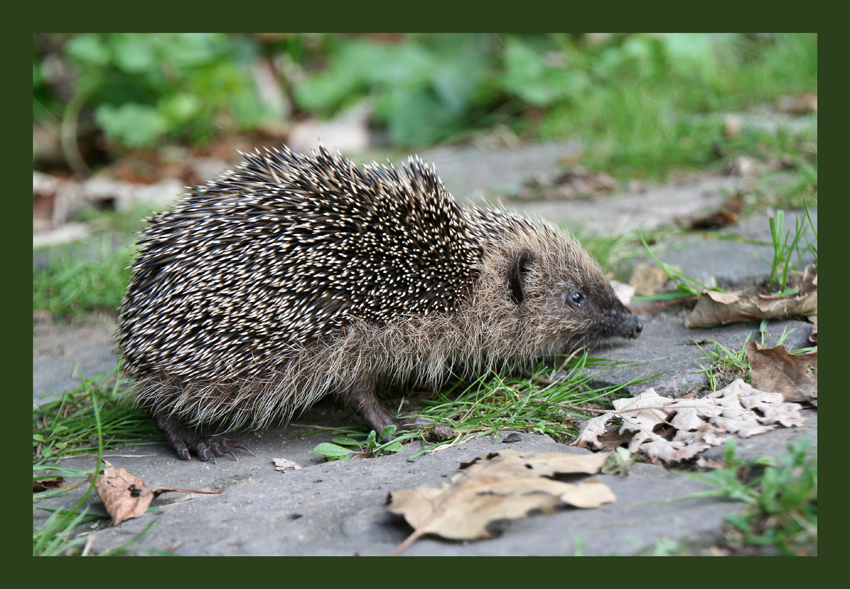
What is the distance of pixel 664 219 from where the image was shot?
24.1ft

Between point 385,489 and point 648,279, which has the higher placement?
point 648,279

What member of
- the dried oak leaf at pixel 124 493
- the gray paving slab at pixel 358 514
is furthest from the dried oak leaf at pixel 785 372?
the dried oak leaf at pixel 124 493

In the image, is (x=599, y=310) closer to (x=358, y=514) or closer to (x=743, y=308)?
(x=743, y=308)

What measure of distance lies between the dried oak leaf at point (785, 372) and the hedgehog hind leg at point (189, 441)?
3.29 meters

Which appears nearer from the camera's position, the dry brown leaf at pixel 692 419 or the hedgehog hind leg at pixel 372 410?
the dry brown leaf at pixel 692 419

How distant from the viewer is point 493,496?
311cm

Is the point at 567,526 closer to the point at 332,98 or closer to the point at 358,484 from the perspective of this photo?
the point at 358,484

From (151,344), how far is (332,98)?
31.5 feet

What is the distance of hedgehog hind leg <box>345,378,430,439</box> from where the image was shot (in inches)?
186

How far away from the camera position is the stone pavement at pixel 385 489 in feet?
9.50

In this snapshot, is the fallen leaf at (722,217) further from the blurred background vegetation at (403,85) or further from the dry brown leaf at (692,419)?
the dry brown leaf at (692,419)

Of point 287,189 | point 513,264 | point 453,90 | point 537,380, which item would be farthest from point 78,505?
point 453,90

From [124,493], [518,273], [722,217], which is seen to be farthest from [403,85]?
[124,493]

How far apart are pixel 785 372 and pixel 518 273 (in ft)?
6.82
